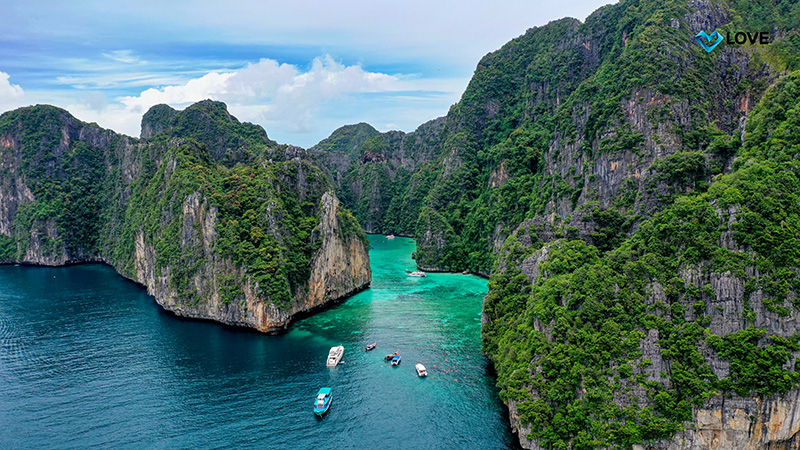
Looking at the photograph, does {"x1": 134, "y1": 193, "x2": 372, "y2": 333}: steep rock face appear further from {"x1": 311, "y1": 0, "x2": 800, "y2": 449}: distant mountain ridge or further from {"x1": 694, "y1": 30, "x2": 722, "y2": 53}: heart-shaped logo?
{"x1": 694, "y1": 30, "x2": 722, "y2": 53}: heart-shaped logo

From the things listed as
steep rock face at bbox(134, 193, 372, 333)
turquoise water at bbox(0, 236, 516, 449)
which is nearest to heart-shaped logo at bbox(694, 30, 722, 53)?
turquoise water at bbox(0, 236, 516, 449)

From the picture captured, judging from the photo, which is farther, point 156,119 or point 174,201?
point 156,119

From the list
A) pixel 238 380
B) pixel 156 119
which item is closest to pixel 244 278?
pixel 238 380

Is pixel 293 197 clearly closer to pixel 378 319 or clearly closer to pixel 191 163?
pixel 191 163

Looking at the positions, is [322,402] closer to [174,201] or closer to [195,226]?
[195,226]

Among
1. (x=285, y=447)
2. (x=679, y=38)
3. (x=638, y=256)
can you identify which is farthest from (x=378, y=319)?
(x=679, y=38)

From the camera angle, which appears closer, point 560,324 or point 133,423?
point 560,324
